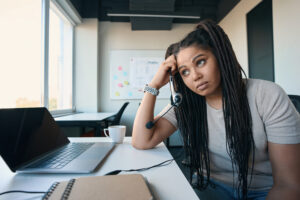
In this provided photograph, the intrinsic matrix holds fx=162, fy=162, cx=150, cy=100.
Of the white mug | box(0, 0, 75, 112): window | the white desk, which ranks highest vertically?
box(0, 0, 75, 112): window

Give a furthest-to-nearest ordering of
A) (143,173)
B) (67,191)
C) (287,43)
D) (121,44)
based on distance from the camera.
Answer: (121,44) < (287,43) < (143,173) < (67,191)

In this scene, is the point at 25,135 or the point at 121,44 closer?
the point at 25,135

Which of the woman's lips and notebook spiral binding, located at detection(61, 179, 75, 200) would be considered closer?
notebook spiral binding, located at detection(61, 179, 75, 200)

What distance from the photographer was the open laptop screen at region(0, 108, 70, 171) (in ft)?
1.68

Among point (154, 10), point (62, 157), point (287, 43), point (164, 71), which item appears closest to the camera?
point (62, 157)

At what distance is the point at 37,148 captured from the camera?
61 centimetres

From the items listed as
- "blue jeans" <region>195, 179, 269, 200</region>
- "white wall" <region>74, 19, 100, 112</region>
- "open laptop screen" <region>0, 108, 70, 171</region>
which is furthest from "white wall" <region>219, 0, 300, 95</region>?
"white wall" <region>74, 19, 100, 112</region>

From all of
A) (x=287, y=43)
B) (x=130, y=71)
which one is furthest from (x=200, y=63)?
(x=130, y=71)

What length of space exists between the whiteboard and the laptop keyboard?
2553mm

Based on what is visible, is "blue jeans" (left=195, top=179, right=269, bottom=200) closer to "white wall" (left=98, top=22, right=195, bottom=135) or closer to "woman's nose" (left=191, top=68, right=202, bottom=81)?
"woman's nose" (left=191, top=68, right=202, bottom=81)

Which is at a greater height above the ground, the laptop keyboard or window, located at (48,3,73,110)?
window, located at (48,3,73,110)

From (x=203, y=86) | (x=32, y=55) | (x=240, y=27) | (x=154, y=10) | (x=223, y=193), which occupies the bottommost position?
(x=223, y=193)

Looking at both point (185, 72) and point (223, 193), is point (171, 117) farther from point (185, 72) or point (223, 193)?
point (223, 193)

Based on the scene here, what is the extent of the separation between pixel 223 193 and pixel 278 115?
0.42 meters
